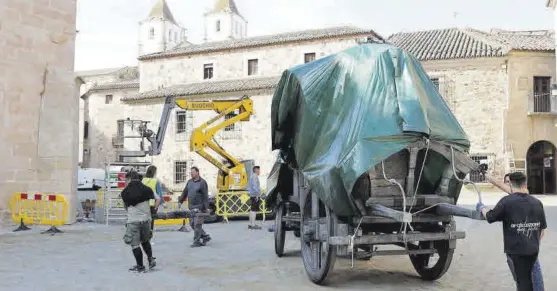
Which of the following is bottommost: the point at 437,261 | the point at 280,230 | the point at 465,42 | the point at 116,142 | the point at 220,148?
the point at 437,261

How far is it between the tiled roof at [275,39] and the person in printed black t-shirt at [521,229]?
24145mm

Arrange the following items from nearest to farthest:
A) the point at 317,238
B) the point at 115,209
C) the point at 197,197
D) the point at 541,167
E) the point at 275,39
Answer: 1. the point at 317,238
2. the point at 197,197
3. the point at 115,209
4. the point at 541,167
5. the point at 275,39

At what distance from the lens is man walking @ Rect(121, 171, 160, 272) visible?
7.30 metres

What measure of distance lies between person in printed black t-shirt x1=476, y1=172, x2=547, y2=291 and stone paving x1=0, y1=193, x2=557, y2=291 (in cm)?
163

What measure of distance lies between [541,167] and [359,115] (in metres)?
24.6

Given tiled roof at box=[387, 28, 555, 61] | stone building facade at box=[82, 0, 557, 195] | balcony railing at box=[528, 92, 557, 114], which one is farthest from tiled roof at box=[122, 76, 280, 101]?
balcony railing at box=[528, 92, 557, 114]

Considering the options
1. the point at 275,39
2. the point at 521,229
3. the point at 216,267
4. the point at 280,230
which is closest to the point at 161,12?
the point at 275,39

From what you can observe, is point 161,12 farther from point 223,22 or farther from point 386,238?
point 386,238

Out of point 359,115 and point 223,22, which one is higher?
point 223,22

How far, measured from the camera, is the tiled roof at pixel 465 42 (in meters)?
26.8

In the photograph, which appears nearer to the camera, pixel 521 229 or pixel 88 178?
pixel 521 229

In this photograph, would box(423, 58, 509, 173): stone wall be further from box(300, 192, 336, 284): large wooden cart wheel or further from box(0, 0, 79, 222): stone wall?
box(300, 192, 336, 284): large wooden cart wheel

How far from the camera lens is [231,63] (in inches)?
1238

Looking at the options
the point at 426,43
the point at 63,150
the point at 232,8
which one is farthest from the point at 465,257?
the point at 232,8
